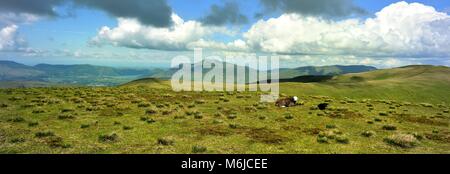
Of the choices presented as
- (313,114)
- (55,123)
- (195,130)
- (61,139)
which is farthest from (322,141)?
(55,123)

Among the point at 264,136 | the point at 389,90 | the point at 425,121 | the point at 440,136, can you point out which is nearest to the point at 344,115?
the point at 425,121

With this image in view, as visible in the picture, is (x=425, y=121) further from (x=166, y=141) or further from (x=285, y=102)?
(x=166, y=141)

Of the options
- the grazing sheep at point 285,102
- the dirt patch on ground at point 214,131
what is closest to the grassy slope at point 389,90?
the grazing sheep at point 285,102

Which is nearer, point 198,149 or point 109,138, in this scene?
point 198,149

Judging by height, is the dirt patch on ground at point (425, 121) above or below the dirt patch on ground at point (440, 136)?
below

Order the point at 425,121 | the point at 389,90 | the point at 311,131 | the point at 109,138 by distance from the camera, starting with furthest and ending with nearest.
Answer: the point at 389,90
the point at 425,121
the point at 311,131
the point at 109,138

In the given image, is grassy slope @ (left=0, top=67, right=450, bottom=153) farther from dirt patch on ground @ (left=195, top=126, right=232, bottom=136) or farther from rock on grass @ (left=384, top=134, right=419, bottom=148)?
rock on grass @ (left=384, top=134, right=419, bottom=148)

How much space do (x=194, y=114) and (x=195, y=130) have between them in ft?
22.6

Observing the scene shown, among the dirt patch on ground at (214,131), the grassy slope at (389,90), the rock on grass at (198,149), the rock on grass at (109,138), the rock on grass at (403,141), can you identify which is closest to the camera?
the rock on grass at (198,149)

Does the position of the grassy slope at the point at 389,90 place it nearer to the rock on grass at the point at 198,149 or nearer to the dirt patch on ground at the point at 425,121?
the dirt patch on ground at the point at 425,121

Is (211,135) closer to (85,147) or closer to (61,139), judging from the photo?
(85,147)

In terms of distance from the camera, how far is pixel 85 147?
16984 mm

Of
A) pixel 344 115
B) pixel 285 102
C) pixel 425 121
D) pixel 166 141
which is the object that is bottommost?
pixel 425 121
